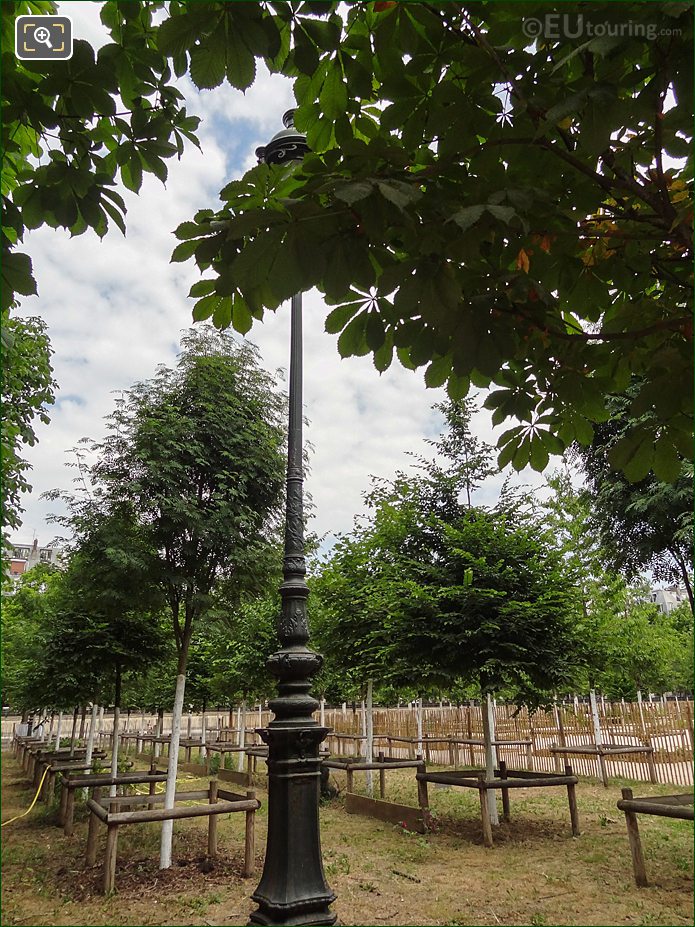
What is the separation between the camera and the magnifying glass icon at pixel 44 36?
2162mm

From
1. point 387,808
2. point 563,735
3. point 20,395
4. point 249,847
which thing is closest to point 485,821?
point 387,808

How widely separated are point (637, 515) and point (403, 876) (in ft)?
17.1

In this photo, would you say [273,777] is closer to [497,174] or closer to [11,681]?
[497,174]

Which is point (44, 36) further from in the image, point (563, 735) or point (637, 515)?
point (563, 735)

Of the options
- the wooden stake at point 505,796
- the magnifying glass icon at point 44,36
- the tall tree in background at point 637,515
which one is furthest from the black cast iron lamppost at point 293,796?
the wooden stake at point 505,796

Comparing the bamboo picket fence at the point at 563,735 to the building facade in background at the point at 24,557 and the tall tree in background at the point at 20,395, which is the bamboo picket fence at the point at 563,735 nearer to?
the building facade in background at the point at 24,557

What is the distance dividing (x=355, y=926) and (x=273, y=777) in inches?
111

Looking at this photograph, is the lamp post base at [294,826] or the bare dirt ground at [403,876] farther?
the bare dirt ground at [403,876]

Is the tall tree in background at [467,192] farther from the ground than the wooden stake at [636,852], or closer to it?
farther from the ground

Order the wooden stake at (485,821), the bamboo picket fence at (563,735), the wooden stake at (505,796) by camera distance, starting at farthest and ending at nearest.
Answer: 1. the bamboo picket fence at (563,735)
2. the wooden stake at (505,796)
3. the wooden stake at (485,821)

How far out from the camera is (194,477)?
771cm

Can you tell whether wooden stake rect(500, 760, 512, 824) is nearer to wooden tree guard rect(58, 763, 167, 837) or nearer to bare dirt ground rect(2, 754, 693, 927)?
bare dirt ground rect(2, 754, 693, 927)

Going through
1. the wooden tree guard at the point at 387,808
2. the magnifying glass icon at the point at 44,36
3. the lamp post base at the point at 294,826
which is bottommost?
the wooden tree guard at the point at 387,808

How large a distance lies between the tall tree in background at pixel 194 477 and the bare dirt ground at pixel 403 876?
0.94 metres
